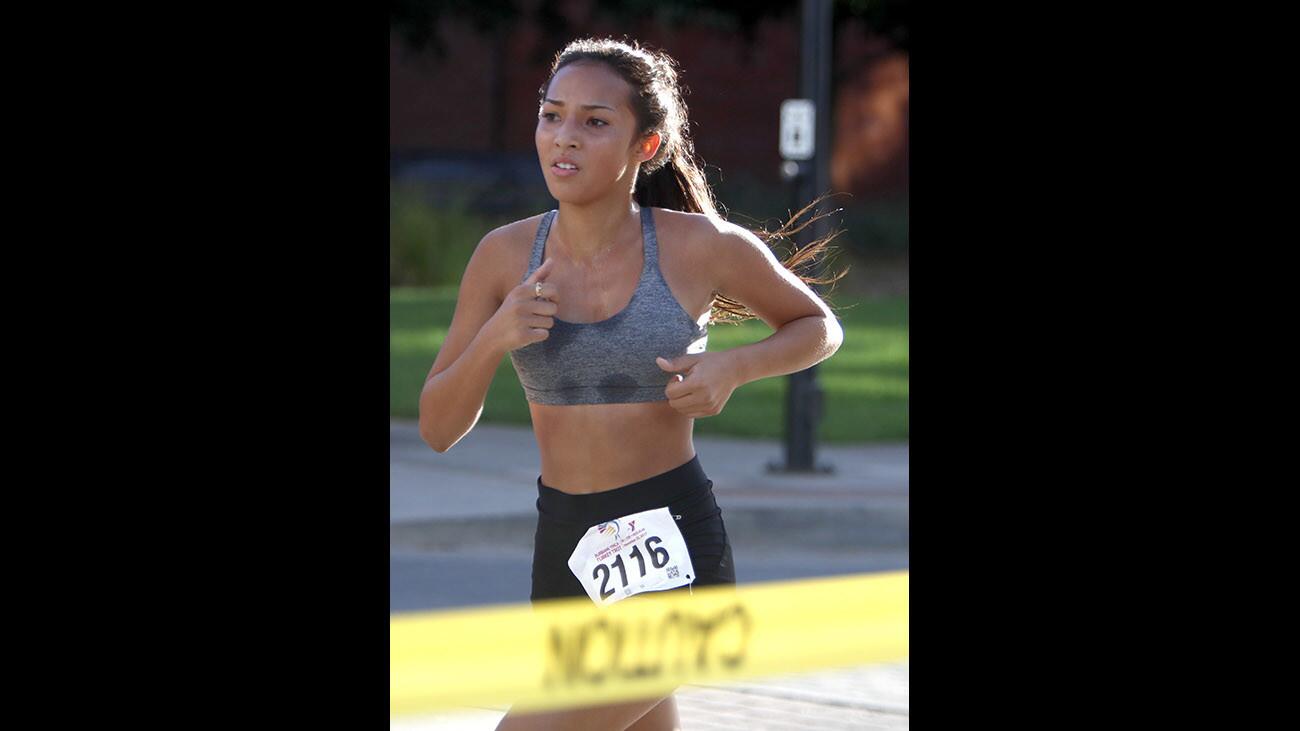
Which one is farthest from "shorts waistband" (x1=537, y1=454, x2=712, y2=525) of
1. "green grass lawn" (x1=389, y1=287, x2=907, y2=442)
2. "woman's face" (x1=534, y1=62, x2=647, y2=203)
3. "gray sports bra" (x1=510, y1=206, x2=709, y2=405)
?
"green grass lawn" (x1=389, y1=287, x2=907, y2=442)

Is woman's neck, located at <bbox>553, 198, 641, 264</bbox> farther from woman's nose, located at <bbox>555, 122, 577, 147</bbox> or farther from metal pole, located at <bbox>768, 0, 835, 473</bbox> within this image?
metal pole, located at <bbox>768, 0, 835, 473</bbox>

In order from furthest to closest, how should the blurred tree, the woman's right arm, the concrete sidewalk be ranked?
the blurred tree → the concrete sidewalk → the woman's right arm

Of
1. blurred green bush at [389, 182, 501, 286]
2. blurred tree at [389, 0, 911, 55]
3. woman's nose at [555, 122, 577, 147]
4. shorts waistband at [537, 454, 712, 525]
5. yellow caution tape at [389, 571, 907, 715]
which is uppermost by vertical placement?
blurred tree at [389, 0, 911, 55]

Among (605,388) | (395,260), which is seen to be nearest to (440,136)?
(395,260)

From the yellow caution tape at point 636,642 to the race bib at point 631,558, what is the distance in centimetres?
4

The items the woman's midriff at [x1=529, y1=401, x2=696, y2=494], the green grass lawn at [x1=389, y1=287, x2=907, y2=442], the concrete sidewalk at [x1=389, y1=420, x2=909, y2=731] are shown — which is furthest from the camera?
the green grass lawn at [x1=389, y1=287, x2=907, y2=442]

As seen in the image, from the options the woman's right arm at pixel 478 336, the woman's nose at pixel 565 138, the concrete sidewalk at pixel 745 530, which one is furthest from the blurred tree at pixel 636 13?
the woman's nose at pixel 565 138

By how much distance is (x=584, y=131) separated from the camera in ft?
13.8

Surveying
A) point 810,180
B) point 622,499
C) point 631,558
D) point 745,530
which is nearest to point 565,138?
point 622,499

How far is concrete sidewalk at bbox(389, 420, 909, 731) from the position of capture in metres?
6.91

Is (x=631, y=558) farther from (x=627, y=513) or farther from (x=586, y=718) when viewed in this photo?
(x=586, y=718)
